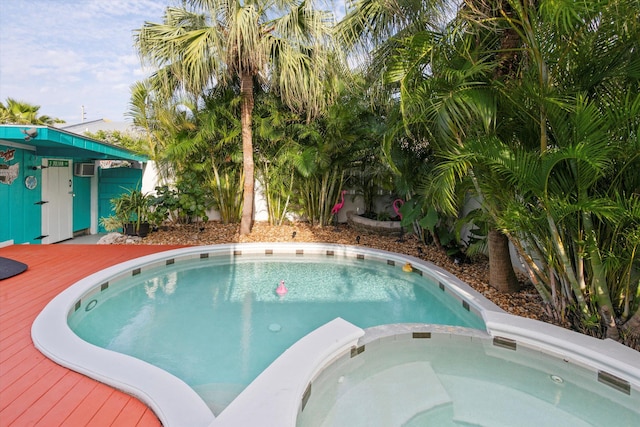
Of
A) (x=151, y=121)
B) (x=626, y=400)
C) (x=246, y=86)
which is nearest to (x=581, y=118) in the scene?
(x=626, y=400)

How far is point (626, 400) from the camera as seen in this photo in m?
2.30

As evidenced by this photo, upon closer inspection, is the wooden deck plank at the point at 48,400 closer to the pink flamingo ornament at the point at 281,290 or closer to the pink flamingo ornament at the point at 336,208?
the pink flamingo ornament at the point at 281,290

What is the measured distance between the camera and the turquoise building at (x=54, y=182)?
18.6 ft

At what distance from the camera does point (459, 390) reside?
2.54 m

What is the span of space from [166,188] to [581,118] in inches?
293

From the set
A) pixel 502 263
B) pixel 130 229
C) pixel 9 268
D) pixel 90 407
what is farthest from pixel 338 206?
pixel 90 407

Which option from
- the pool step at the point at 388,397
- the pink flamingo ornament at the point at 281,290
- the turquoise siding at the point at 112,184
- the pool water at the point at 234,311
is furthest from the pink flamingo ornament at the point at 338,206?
the pool step at the point at 388,397

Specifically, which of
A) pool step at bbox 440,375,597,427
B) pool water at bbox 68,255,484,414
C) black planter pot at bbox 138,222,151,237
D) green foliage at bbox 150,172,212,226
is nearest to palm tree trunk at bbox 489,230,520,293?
pool water at bbox 68,255,484,414

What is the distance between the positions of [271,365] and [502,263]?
3.30 m

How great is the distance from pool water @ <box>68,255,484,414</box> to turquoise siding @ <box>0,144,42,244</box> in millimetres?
3070

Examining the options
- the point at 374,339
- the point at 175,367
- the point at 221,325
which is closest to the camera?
the point at 175,367

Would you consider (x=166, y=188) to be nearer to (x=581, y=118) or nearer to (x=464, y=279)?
(x=464, y=279)

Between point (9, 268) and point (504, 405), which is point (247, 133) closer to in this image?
point (9, 268)

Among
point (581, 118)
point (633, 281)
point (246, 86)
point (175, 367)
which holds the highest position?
point (246, 86)
